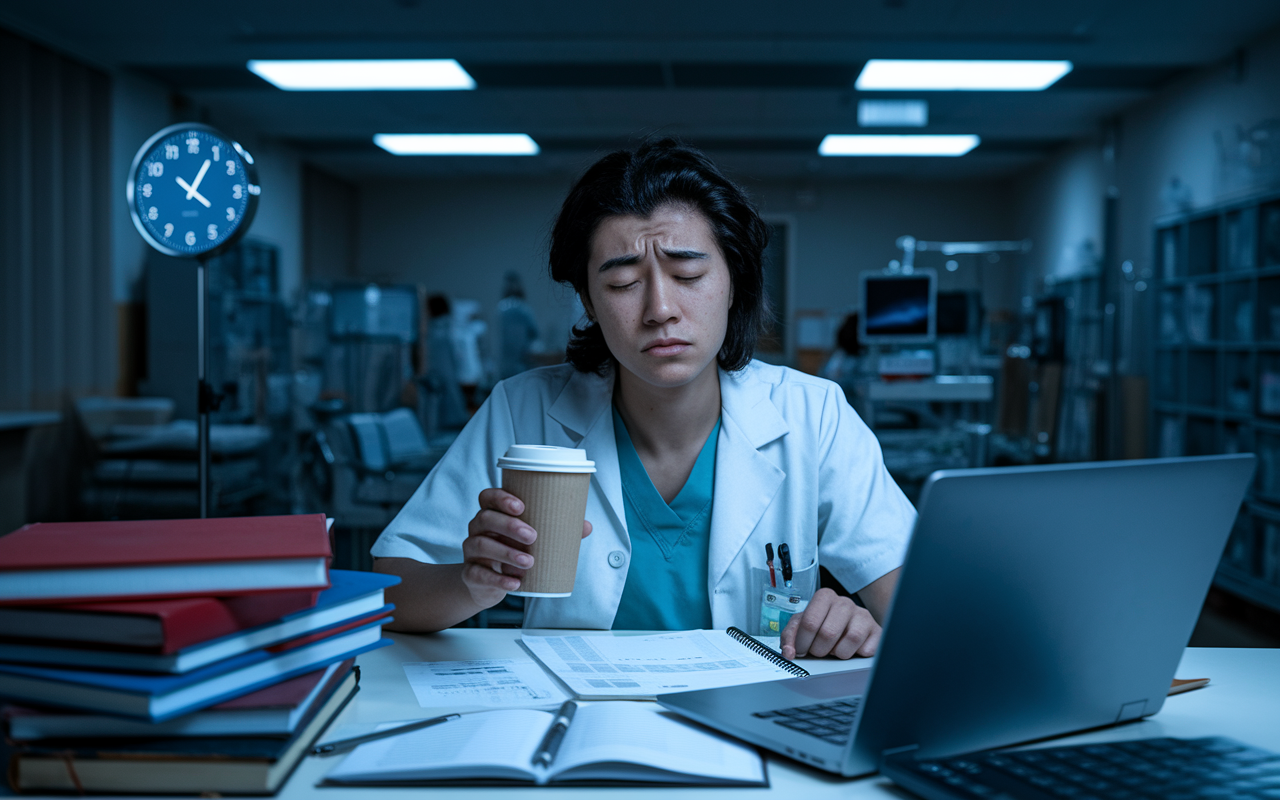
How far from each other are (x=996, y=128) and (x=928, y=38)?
101 inches

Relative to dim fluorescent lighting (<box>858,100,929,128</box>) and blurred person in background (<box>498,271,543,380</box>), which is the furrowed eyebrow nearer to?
blurred person in background (<box>498,271,543,380</box>)

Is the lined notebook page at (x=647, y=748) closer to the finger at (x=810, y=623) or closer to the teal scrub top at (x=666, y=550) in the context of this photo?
the finger at (x=810, y=623)

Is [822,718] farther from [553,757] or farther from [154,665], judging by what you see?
[154,665]

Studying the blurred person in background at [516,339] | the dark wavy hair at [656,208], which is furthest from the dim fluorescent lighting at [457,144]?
the dark wavy hair at [656,208]

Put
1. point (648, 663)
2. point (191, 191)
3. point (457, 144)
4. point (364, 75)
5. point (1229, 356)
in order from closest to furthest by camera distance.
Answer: point (648, 663), point (191, 191), point (1229, 356), point (364, 75), point (457, 144)

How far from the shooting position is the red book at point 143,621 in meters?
0.64

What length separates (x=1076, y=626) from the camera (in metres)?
0.71

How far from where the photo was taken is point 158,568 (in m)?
0.68

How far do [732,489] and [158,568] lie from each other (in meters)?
0.87

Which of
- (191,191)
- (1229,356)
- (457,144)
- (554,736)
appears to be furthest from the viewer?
(457,144)

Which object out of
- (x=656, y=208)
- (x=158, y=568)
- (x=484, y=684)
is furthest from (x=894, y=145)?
(x=158, y=568)

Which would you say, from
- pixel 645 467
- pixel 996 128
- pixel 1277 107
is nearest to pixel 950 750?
pixel 645 467

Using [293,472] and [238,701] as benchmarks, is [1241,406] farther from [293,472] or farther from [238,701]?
[238,701]

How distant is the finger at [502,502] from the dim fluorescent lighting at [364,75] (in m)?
5.45
